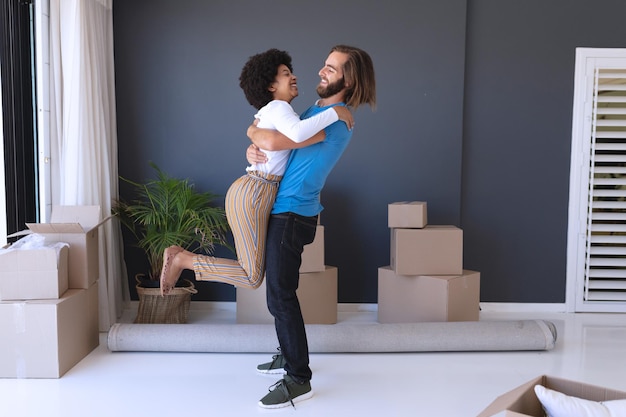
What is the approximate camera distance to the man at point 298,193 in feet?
8.38

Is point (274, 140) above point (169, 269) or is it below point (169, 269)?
above

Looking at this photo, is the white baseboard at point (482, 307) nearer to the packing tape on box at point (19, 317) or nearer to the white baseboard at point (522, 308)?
the white baseboard at point (522, 308)

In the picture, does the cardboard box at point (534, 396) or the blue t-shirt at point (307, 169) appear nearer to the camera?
the cardboard box at point (534, 396)

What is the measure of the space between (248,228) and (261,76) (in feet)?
2.11

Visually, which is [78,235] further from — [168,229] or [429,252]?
[429,252]

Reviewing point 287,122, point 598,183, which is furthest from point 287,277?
point 598,183

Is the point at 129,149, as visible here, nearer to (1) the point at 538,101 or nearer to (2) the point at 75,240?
(2) the point at 75,240

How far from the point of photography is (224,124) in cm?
441

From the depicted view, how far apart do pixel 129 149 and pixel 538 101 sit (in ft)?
9.98

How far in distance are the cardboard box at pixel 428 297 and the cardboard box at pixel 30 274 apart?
6.80 ft

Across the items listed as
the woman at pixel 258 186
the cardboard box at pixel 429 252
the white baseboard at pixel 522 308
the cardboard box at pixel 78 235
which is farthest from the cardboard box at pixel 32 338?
the white baseboard at pixel 522 308

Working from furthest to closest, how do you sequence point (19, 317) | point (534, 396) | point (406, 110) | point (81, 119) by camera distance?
point (406, 110) < point (81, 119) < point (19, 317) < point (534, 396)

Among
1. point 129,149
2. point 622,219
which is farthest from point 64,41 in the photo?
point 622,219

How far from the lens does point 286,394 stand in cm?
262
